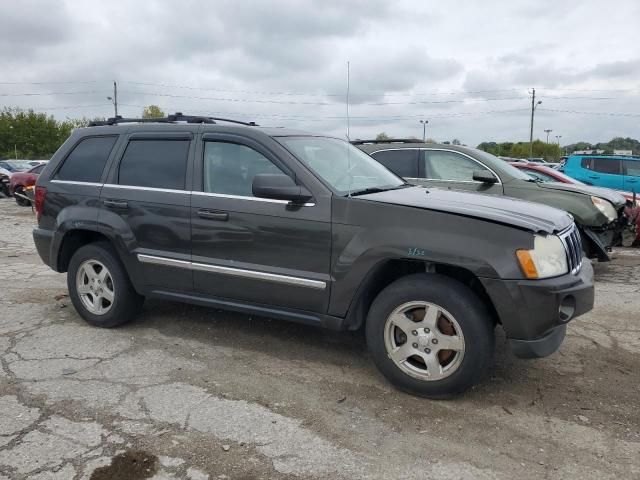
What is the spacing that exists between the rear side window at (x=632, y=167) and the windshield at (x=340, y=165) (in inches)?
489

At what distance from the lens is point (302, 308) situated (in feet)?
13.1

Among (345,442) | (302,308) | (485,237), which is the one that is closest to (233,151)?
(302,308)

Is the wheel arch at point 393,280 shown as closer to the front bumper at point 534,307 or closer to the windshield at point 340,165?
the front bumper at point 534,307

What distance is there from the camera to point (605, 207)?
721 cm

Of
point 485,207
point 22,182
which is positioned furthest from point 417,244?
point 22,182

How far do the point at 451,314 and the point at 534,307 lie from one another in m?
0.48

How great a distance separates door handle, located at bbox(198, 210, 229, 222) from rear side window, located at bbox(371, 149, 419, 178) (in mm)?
4042

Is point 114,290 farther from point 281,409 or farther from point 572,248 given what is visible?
point 572,248

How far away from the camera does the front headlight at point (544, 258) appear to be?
3.29 metres

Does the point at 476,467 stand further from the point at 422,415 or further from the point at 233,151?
the point at 233,151

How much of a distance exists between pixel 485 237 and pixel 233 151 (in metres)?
2.03

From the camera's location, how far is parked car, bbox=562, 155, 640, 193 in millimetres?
14703

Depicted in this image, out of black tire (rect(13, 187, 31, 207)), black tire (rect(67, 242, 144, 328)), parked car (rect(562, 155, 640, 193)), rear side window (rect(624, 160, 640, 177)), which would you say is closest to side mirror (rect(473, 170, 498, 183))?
black tire (rect(67, 242, 144, 328))

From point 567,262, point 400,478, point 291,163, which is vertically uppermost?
point 291,163
